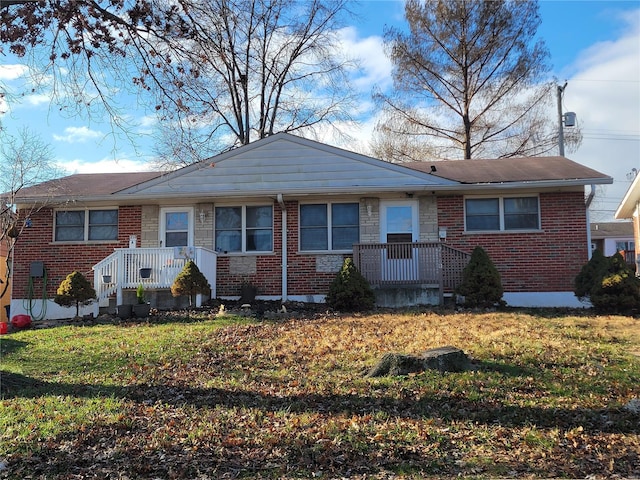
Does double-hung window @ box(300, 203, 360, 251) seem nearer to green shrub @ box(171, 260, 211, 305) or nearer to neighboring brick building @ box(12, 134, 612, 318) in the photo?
neighboring brick building @ box(12, 134, 612, 318)

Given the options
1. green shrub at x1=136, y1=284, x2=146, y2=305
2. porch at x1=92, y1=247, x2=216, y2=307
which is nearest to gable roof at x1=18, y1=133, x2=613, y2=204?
porch at x1=92, y1=247, x2=216, y2=307

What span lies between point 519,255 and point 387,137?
12.3 m

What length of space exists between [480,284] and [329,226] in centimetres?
434

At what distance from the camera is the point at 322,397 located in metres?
6.12

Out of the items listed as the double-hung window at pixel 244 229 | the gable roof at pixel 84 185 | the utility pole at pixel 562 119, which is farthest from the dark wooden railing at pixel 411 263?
the utility pole at pixel 562 119

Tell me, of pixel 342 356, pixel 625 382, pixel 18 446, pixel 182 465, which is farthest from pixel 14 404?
pixel 625 382

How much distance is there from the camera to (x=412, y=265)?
1371 centimetres

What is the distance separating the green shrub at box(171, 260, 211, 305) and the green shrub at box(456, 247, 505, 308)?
5.96 metres

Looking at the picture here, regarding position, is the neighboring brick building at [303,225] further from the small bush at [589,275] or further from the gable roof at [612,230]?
the gable roof at [612,230]

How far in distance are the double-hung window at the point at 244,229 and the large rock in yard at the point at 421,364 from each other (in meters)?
8.62

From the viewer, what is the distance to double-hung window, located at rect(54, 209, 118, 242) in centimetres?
1563

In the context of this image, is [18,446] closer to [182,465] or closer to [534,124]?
[182,465]

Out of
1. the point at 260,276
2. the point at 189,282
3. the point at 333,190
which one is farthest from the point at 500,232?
the point at 189,282

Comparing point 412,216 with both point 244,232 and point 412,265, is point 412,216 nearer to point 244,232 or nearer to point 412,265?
point 412,265
